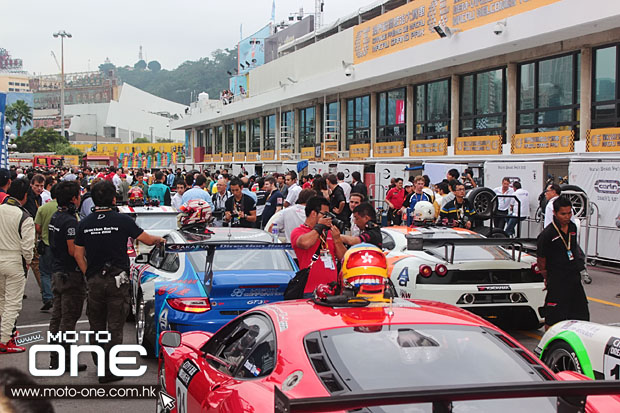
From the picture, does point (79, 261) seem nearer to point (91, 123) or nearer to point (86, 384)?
point (86, 384)

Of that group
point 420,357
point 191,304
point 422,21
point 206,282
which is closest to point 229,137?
point 422,21

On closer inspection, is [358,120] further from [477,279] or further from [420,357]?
[420,357]

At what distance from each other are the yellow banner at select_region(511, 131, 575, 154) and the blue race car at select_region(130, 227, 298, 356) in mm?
15906

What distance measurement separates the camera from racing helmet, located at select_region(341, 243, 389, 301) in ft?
16.6

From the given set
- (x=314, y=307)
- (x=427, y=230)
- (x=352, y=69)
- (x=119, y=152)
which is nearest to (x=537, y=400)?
(x=314, y=307)

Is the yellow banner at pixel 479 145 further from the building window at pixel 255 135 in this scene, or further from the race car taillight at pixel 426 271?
the building window at pixel 255 135

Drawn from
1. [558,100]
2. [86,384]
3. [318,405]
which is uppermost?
[558,100]

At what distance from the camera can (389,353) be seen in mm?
3457

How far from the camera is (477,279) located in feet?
27.9

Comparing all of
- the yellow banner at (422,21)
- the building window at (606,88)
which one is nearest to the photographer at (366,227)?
the building window at (606,88)

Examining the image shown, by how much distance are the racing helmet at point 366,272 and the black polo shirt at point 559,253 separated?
2739 mm

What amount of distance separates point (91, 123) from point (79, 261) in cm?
17275

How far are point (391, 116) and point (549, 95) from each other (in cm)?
1070

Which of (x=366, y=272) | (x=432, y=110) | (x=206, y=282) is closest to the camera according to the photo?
(x=366, y=272)
